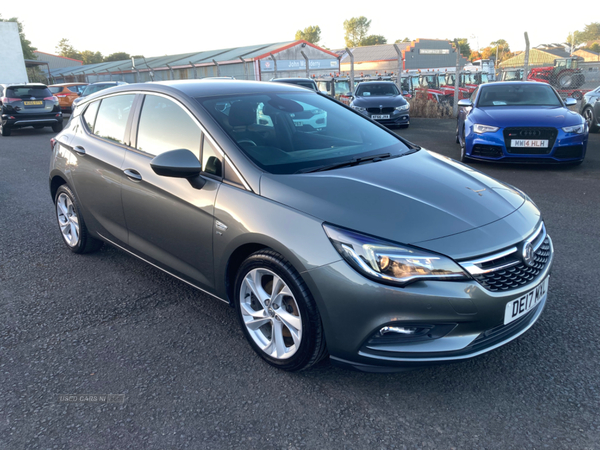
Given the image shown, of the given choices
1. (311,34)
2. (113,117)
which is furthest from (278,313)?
(311,34)

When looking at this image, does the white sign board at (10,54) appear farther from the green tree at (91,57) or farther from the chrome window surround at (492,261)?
the green tree at (91,57)

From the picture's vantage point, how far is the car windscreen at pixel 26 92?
15.7 m

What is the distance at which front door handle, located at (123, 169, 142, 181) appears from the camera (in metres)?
3.37

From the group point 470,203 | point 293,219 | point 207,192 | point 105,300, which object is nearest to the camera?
point 293,219

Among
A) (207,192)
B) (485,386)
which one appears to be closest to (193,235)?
(207,192)

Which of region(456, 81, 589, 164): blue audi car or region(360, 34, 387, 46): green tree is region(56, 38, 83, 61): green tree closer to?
region(360, 34, 387, 46): green tree

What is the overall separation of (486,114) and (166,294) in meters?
6.29

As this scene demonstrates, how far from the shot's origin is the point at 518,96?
28.2 ft

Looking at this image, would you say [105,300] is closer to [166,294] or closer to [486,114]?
[166,294]

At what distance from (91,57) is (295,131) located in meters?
129

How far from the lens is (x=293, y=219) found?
8.08ft

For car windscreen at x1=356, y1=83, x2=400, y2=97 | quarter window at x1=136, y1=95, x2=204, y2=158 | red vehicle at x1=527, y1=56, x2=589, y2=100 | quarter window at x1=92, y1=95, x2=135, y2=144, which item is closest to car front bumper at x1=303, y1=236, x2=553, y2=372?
quarter window at x1=136, y1=95, x2=204, y2=158

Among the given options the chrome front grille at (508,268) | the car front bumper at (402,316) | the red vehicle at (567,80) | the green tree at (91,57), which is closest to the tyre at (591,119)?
the red vehicle at (567,80)

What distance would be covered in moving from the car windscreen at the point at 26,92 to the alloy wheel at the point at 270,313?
1622 centimetres
